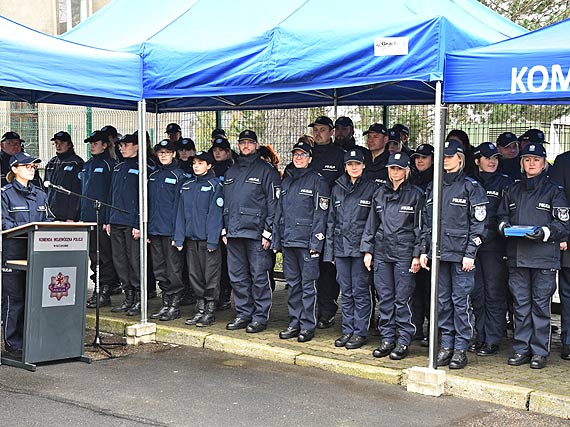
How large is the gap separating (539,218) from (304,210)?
2.26 metres

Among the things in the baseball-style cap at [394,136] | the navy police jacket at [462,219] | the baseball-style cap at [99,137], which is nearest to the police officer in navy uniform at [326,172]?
the baseball-style cap at [394,136]

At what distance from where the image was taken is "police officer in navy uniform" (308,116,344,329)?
29.8ft

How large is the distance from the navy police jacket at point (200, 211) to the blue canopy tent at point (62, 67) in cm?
115

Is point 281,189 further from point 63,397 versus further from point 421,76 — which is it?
point 63,397

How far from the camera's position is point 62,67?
7.98 meters

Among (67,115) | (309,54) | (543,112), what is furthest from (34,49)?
(67,115)

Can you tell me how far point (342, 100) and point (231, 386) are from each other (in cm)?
461

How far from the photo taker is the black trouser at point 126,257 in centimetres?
991

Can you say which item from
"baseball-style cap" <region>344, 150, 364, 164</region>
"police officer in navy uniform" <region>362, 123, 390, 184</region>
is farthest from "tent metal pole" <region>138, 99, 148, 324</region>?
"police officer in navy uniform" <region>362, 123, 390, 184</region>

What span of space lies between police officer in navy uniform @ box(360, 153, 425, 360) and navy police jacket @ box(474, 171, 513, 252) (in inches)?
25.5

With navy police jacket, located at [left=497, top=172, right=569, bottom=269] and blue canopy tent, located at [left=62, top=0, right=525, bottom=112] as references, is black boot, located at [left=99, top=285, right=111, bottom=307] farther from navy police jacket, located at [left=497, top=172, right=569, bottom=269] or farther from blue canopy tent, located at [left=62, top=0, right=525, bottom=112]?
navy police jacket, located at [left=497, top=172, right=569, bottom=269]

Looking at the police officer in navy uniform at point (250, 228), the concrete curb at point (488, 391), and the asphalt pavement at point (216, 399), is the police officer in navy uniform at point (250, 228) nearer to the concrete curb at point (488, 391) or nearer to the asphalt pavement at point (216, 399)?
the asphalt pavement at point (216, 399)

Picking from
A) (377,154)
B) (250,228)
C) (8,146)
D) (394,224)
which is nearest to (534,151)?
(394,224)

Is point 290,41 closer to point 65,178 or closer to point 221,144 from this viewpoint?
point 221,144
